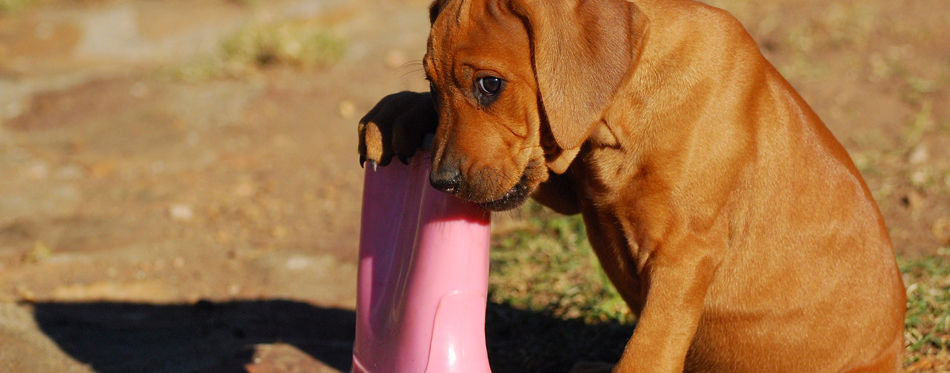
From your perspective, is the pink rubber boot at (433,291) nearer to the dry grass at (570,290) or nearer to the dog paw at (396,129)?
the dog paw at (396,129)

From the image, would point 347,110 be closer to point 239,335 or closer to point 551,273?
point 551,273

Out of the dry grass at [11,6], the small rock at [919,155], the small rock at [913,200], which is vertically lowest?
the dry grass at [11,6]

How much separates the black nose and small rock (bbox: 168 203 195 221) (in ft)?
13.3

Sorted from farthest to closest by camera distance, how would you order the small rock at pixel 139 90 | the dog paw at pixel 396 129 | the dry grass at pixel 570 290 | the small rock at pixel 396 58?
the small rock at pixel 396 58, the small rock at pixel 139 90, the dry grass at pixel 570 290, the dog paw at pixel 396 129

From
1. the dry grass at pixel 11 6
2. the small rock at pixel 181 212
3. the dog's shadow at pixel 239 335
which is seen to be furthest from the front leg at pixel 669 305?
the dry grass at pixel 11 6

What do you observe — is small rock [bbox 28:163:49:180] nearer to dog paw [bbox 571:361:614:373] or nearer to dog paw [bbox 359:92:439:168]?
dog paw [bbox 359:92:439:168]

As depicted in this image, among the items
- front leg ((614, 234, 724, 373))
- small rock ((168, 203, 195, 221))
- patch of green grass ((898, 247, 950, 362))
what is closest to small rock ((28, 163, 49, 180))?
small rock ((168, 203, 195, 221))

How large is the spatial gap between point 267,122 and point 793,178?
5869mm

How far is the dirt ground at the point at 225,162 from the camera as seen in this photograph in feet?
15.5

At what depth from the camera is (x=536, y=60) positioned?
2684 millimetres

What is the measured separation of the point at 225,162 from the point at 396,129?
4.63 metres

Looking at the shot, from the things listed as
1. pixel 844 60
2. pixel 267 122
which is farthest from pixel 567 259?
pixel 844 60

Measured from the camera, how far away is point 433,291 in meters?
3.04

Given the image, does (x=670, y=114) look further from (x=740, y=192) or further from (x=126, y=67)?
(x=126, y=67)
